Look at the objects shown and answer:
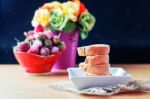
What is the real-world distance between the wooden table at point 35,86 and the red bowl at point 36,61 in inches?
1.4

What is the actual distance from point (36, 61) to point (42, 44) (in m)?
0.07

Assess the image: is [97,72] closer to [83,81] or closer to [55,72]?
[83,81]

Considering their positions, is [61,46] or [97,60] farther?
[61,46]

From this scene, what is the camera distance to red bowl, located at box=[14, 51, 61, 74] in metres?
1.25

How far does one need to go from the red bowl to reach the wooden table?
4 cm

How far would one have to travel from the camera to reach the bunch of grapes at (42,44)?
4.15 ft

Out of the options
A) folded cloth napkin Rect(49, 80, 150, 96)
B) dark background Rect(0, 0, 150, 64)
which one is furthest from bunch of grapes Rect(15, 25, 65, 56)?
dark background Rect(0, 0, 150, 64)

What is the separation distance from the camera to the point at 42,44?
1.28 meters

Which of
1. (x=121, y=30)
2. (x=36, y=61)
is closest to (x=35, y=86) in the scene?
(x=36, y=61)

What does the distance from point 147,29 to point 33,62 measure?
0.67 meters

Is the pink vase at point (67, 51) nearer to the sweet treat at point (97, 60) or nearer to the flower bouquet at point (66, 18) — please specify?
the flower bouquet at point (66, 18)

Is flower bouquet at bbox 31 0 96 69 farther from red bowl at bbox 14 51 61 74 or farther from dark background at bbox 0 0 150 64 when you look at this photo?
dark background at bbox 0 0 150 64

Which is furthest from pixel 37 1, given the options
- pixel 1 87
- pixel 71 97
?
pixel 71 97

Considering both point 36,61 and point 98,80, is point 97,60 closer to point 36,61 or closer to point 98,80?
point 98,80
